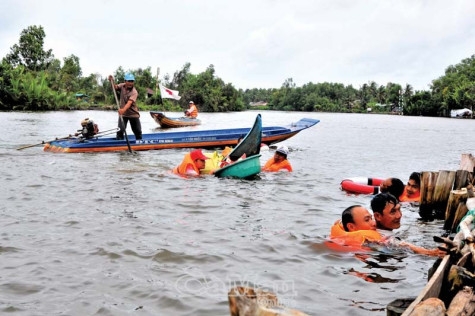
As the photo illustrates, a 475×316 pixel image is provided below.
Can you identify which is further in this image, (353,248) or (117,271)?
(353,248)

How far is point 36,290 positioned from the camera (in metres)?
4.18

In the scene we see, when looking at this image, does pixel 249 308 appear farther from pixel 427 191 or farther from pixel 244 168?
pixel 244 168

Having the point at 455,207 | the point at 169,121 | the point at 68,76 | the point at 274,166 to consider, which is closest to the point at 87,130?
the point at 274,166

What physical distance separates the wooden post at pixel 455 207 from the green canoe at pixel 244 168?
475 cm

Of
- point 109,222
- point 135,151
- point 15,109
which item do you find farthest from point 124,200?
point 15,109

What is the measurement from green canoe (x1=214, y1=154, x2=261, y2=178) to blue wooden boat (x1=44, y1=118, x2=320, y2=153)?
581 centimetres

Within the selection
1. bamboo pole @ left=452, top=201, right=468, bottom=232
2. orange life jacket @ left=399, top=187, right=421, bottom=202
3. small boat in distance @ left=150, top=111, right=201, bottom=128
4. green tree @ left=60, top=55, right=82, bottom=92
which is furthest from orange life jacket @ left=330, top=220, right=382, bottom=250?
green tree @ left=60, top=55, right=82, bottom=92

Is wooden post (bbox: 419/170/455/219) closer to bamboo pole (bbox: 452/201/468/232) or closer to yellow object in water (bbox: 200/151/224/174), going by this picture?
bamboo pole (bbox: 452/201/468/232)

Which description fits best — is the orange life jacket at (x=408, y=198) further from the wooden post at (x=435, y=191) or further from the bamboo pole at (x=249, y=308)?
the bamboo pole at (x=249, y=308)

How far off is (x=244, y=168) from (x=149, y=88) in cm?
5584

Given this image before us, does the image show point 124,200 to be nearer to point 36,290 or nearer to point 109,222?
point 109,222

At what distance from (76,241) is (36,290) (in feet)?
4.80

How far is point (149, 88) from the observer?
209ft

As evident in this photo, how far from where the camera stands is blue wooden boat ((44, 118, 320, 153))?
1484cm
